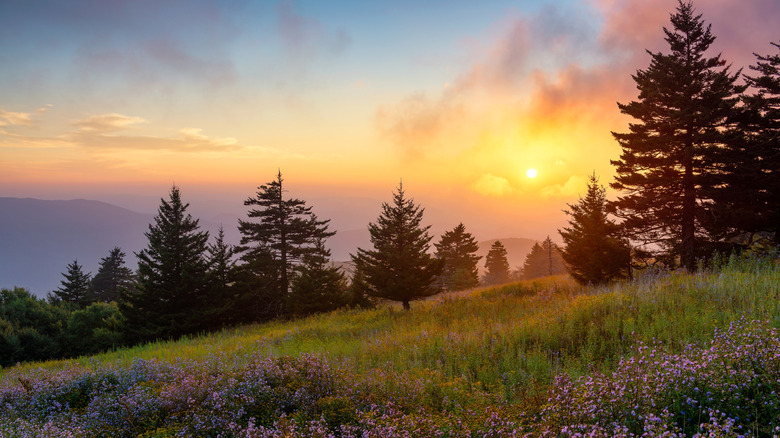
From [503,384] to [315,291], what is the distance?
20.8 metres

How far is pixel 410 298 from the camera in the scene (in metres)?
18.4

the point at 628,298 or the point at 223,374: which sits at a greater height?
the point at 628,298

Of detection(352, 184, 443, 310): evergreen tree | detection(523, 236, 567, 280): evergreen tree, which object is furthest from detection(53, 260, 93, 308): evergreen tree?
detection(523, 236, 567, 280): evergreen tree

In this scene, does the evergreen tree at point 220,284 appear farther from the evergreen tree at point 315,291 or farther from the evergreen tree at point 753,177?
the evergreen tree at point 753,177

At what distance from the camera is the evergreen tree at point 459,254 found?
4769 centimetres

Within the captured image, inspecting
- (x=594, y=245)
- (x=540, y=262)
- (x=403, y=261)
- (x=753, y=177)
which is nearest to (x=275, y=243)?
(x=403, y=261)

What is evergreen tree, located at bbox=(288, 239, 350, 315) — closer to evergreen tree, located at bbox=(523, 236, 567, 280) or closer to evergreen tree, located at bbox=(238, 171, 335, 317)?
evergreen tree, located at bbox=(238, 171, 335, 317)

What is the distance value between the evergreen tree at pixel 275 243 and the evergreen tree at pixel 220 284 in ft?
4.67

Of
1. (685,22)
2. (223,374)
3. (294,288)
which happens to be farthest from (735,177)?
(294,288)

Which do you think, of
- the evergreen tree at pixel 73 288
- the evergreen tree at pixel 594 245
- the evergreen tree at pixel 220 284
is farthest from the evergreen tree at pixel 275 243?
the evergreen tree at pixel 73 288

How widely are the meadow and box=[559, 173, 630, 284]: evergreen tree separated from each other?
6.06m

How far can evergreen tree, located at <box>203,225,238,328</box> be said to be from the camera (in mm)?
26562

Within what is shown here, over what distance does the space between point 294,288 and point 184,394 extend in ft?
68.1

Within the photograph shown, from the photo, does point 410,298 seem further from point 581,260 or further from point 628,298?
point 628,298
